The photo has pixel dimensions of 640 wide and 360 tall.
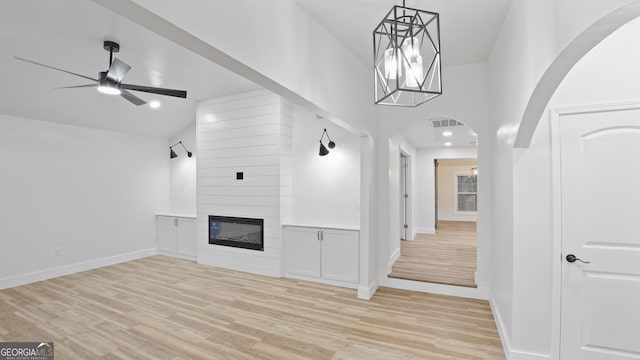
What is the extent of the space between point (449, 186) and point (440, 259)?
20.7ft

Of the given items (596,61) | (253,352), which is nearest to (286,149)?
(253,352)

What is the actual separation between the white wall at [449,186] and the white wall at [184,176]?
8.70 meters

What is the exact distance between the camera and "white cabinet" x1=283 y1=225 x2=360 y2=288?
4.25m

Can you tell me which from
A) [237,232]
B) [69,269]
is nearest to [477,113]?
[237,232]

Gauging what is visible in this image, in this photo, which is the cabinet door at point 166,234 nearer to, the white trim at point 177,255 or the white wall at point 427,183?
the white trim at point 177,255

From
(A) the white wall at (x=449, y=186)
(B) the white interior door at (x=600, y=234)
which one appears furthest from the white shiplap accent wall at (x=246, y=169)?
(A) the white wall at (x=449, y=186)

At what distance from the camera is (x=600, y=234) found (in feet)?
7.49

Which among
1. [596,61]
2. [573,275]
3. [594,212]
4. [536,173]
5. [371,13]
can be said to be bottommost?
[573,275]

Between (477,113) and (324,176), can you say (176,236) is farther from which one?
(477,113)

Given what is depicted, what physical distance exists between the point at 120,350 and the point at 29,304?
212cm

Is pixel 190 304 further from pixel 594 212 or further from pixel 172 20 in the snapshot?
pixel 594 212

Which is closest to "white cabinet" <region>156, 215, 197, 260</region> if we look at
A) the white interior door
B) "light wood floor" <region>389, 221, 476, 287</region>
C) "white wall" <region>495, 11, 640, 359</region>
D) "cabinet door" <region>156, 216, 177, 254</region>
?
"cabinet door" <region>156, 216, 177, 254</region>

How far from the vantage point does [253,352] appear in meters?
2.61

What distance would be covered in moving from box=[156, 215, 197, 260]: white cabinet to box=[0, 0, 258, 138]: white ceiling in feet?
6.58
